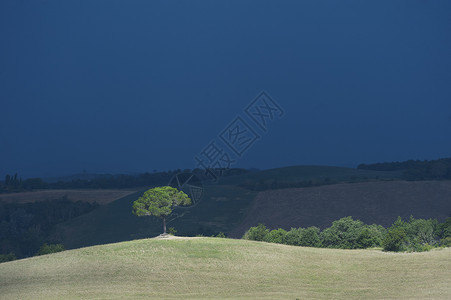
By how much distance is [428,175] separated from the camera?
459ft

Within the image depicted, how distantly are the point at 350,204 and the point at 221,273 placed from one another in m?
68.8

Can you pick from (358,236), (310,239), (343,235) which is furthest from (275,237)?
(358,236)

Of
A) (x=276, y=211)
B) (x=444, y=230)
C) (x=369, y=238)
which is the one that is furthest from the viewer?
(x=276, y=211)

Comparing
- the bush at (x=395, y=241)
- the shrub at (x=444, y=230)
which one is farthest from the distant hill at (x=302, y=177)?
the bush at (x=395, y=241)

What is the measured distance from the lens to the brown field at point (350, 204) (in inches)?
3723

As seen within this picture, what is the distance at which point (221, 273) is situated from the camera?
3991 cm

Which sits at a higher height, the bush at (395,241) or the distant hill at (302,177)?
the distant hill at (302,177)

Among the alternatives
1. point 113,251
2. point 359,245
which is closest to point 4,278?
point 113,251

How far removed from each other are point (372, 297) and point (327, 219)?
65.6 m

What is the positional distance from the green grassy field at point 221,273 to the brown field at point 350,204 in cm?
4461

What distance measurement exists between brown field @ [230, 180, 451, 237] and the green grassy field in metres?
44.6

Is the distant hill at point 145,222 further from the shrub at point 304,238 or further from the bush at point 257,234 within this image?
the shrub at point 304,238

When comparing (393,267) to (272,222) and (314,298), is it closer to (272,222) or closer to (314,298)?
(314,298)

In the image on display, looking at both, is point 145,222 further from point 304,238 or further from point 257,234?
point 304,238
